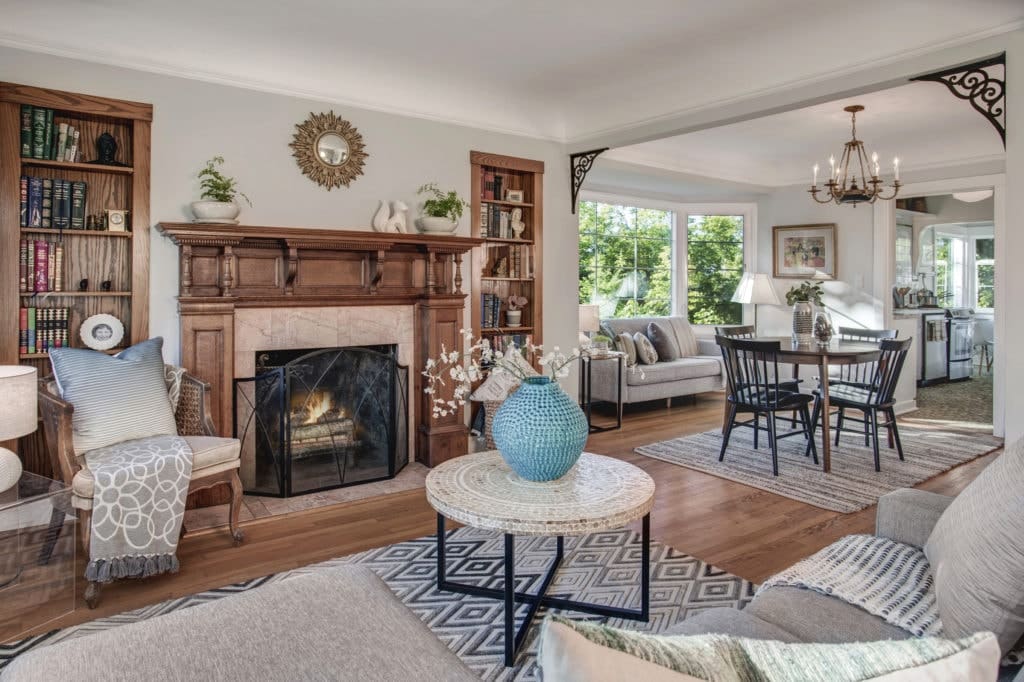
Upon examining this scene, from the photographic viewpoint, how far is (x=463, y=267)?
15.2 ft

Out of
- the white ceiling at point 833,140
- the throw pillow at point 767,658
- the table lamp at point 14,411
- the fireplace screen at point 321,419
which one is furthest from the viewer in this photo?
the white ceiling at point 833,140

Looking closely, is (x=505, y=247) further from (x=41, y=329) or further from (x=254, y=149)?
(x=41, y=329)

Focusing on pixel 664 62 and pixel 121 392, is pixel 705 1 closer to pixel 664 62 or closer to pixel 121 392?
pixel 664 62

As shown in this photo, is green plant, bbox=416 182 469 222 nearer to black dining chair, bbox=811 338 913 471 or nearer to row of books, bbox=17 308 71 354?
row of books, bbox=17 308 71 354

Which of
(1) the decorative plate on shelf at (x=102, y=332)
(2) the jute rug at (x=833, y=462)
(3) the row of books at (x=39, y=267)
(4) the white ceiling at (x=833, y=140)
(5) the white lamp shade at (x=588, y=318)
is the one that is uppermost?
(4) the white ceiling at (x=833, y=140)

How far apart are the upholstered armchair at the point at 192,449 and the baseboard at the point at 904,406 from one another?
6.11 m

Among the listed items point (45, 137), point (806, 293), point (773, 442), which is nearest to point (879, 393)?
point (773, 442)

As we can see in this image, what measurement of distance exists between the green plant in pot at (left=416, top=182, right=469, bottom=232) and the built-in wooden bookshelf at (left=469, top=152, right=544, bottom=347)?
Answer: 298 mm

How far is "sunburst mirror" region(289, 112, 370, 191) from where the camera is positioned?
3.92 metres

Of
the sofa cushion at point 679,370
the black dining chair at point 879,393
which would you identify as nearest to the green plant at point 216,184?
the sofa cushion at point 679,370

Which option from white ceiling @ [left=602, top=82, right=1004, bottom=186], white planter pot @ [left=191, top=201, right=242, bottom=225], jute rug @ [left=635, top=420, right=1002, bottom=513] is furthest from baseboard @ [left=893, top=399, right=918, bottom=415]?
white planter pot @ [left=191, top=201, right=242, bottom=225]

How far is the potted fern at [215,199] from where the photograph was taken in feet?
11.2

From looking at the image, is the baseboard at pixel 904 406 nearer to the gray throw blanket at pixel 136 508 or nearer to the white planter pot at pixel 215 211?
the white planter pot at pixel 215 211

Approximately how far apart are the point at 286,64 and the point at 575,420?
9.33ft
